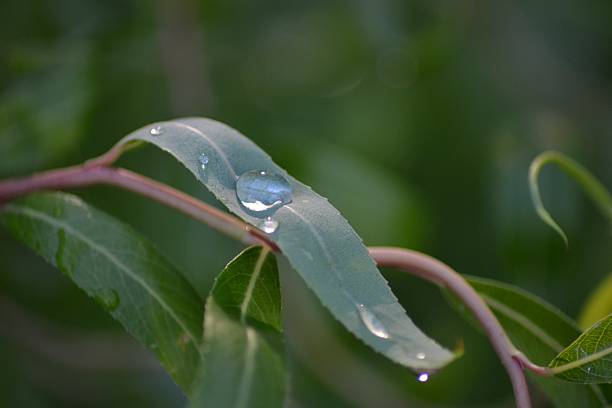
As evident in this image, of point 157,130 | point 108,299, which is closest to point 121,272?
point 108,299

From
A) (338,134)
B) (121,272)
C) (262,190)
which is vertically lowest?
(338,134)

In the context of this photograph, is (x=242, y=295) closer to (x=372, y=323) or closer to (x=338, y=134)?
(x=372, y=323)

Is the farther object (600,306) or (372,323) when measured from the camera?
(600,306)

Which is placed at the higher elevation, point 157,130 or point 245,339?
point 157,130

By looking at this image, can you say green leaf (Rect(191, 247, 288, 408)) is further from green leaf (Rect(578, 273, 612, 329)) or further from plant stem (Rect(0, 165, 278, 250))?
green leaf (Rect(578, 273, 612, 329))

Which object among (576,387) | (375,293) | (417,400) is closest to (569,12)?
(417,400)

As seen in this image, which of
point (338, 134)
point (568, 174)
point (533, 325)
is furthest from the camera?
point (338, 134)

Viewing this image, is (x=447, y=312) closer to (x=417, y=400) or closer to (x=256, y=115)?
(x=417, y=400)
